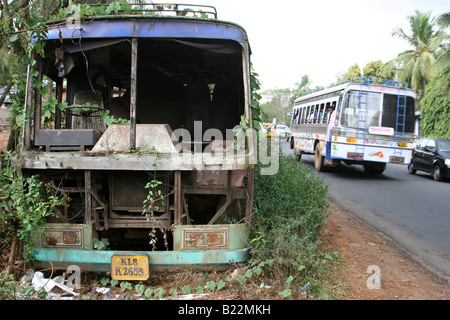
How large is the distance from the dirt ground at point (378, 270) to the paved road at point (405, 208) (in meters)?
0.27

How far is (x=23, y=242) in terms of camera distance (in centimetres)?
349

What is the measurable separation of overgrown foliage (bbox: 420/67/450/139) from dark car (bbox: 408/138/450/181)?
24.9 ft

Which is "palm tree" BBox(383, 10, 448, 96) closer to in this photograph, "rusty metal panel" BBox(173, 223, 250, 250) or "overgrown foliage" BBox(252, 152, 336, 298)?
"overgrown foliage" BBox(252, 152, 336, 298)

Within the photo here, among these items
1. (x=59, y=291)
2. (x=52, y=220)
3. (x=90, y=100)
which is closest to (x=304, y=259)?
(x=59, y=291)

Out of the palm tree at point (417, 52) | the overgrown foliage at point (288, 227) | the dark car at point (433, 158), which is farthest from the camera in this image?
the palm tree at point (417, 52)

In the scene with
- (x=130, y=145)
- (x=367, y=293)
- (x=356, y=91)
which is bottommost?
(x=367, y=293)

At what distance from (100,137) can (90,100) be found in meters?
1.55

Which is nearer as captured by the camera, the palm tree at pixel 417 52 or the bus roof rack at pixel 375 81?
the bus roof rack at pixel 375 81

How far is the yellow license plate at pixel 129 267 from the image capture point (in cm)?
324

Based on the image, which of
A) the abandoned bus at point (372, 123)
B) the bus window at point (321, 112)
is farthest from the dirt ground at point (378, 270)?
the bus window at point (321, 112)

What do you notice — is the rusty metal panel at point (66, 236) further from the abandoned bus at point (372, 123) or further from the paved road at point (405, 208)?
the abandoned bus at point (372, 123)

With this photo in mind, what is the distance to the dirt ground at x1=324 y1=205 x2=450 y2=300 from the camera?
3.58 metres

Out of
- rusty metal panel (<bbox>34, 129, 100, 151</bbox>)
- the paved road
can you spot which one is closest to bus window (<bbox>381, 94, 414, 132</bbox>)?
the paved road

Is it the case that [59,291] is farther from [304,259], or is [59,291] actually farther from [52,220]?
[304,259]
